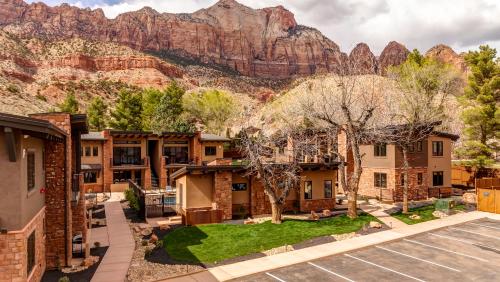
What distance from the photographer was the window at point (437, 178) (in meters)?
36.9

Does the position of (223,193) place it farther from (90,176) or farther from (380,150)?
(90,176)

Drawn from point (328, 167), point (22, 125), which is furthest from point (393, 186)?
point (22, 125)

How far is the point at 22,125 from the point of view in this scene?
36.7 feet

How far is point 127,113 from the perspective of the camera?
63.4 meters

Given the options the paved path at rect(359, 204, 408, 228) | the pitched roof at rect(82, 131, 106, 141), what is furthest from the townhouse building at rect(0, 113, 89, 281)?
the pitched roof at rect(82, 131, 106, 141)

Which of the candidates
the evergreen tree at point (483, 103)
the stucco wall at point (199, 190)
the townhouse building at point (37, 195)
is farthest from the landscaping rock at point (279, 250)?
the evergreen tree at point (483, 103)

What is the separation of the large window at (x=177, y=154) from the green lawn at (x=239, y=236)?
2482cm

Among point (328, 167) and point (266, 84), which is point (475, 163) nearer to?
point (328, 167)

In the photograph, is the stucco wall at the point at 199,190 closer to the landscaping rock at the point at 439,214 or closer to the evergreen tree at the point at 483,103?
the landscaping rock at the point at 439,214

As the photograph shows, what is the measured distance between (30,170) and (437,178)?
3693 centimetres

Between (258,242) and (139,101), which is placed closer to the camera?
(258,242)

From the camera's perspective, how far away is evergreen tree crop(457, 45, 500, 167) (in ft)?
131

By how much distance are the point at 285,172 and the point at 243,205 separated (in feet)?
16.5

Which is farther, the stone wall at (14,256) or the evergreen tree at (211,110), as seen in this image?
the evergreen tree at (211,110)
